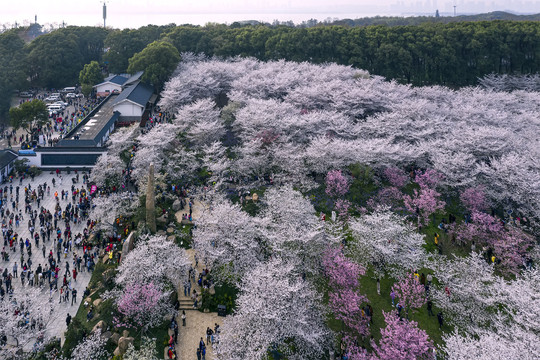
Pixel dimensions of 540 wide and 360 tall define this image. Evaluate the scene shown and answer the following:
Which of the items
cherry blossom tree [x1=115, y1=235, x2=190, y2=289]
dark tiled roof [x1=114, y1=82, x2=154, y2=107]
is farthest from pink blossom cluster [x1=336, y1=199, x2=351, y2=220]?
dark tiled roof [x1=114, y1=82, x2=154, y2=107]

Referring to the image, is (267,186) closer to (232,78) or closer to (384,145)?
(384,145)

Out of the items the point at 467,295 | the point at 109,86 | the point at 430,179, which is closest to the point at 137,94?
the point at 109,86

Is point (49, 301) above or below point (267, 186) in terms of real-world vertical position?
below

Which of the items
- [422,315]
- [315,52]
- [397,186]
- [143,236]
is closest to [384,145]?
[397,186]

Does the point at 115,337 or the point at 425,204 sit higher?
the point at 425,204

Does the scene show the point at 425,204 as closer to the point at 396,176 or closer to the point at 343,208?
the point at 396,176

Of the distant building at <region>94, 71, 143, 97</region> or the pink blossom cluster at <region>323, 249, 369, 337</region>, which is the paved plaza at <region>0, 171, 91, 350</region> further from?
the distant building at <region>94, 71, 143, 97</region>
